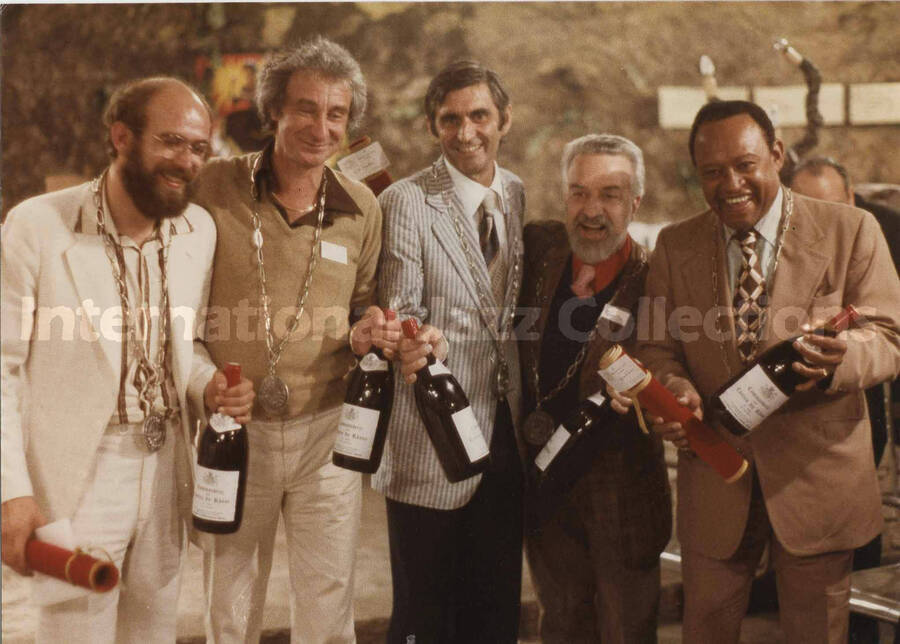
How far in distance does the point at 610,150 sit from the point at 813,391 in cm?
80

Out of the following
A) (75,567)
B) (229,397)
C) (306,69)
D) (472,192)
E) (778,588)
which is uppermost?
(306,69)

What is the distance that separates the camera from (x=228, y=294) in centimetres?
204

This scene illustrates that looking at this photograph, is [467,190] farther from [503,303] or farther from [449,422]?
[449,422]

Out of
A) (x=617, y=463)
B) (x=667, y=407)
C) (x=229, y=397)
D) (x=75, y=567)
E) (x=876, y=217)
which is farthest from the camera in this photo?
(x=876, y=217)

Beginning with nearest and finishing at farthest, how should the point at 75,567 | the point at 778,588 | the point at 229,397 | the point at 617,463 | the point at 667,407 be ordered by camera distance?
the point at 75,567, the point at 229,397, the point at 667,407, the point at 778,588, the point at 617,463

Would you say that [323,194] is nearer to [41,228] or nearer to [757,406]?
[41,228]

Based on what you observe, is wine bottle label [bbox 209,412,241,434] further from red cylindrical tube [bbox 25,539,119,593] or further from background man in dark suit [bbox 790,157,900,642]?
background man in dark suit [bbox 790,157,900,642]

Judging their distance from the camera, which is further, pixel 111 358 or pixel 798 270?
pixel 798 270

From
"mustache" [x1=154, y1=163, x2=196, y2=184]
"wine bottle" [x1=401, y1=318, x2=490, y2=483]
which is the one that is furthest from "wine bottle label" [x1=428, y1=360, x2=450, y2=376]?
"mustache" [x1=154, y1=163, x2=196, y2=184]

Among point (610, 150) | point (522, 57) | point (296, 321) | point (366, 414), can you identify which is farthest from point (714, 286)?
point (296, 321)

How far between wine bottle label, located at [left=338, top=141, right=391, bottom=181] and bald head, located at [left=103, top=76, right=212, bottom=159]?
0.41 metres

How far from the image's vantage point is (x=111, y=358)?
1916 millimetres

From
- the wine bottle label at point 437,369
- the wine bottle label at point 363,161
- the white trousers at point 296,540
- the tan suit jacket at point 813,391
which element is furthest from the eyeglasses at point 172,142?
the tan suit jacket at point 813,391

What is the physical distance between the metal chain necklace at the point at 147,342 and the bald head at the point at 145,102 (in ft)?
0.44
